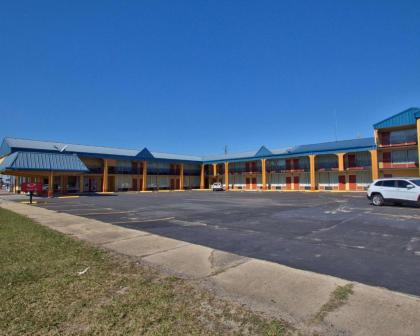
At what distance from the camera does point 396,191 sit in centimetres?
1623

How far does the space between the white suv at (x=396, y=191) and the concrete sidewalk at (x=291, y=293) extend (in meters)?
14.6

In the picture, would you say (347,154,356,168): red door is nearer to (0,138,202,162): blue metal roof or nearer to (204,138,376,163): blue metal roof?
(204,138,376,163): blue metal roof

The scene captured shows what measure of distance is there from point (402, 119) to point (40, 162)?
45.9 meters

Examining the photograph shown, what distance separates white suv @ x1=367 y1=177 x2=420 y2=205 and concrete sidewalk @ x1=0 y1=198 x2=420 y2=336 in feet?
48.1

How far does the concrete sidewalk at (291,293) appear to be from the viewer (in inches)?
122

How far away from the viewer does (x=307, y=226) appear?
9828 millimetres

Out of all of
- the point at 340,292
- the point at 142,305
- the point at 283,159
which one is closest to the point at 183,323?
the point at 142,305

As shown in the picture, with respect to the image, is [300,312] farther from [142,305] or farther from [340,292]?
[142,305]

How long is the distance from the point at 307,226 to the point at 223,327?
7.65m

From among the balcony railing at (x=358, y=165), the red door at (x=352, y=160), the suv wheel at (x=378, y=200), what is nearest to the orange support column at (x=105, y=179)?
the suv wheel at (x=378, y=200)

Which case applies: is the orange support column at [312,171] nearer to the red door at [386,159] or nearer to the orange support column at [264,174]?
the orange support column at [264,174]

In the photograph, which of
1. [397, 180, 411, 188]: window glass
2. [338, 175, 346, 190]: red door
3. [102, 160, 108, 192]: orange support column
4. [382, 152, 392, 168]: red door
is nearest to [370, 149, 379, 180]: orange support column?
[382, 152, 392, 168]: red door

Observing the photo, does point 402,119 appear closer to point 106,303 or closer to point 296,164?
point 296,164

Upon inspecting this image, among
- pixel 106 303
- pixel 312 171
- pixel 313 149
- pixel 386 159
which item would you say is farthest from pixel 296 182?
pixel 106 303
